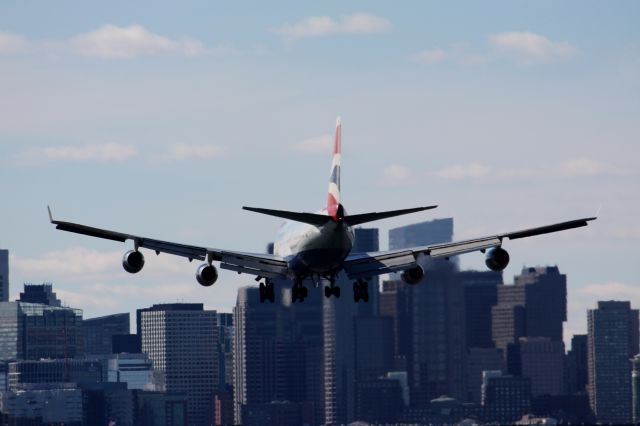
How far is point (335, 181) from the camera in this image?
121 meters

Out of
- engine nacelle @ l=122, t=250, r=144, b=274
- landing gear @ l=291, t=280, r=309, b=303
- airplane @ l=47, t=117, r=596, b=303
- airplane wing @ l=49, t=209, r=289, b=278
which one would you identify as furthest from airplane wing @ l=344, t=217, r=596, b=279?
engine nacelle @ l=122, t=250, r=144, b=274

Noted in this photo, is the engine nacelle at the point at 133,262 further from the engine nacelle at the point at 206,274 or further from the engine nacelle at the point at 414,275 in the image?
the engine nacelle at the point at 414,275

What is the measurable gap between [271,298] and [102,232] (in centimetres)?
1706

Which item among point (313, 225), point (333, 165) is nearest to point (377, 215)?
point (313, 225)

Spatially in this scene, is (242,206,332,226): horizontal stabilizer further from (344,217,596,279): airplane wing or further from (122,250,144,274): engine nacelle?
(122,250,144,274): engine nacelle

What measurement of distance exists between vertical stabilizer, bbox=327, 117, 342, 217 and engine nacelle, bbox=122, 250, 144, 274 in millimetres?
13365

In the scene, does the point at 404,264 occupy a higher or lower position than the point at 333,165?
lower

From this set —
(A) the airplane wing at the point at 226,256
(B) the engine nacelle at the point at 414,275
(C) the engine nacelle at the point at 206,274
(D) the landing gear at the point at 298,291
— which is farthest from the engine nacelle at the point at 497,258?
(C) the engine nacelle at the point at 206,274

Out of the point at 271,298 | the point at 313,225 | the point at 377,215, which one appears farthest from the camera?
the point at 271,298

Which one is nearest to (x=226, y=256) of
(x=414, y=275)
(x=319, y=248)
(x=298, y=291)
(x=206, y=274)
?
(x=206, y=274)

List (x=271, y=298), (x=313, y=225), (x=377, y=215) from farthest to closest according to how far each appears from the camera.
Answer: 1. (x=271, y=298)
2. (x=313, y=225)
3. (x=377, y=215)

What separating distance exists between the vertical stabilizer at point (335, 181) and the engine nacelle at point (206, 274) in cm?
922

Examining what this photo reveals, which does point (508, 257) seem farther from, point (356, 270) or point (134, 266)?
point (134, 266)

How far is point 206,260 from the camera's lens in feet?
384
